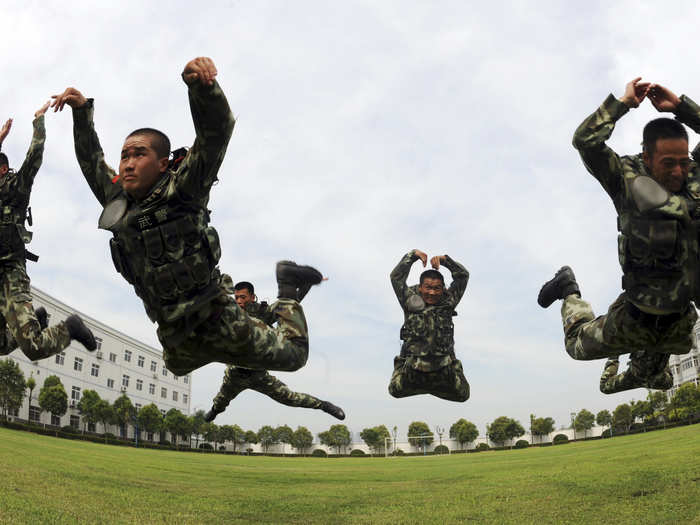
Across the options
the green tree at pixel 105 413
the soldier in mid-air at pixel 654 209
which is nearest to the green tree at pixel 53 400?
the green tree at pixel 105 413

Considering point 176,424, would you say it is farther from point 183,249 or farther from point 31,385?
point 183,249

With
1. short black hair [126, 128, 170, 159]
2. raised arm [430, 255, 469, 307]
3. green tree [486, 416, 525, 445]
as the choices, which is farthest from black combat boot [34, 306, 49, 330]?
green tree [486, 416, 525, 445]

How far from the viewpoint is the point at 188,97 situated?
18.4 ft

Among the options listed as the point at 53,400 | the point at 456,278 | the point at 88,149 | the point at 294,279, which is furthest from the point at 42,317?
the point at 53,400

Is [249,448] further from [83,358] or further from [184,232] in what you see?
[184,232]

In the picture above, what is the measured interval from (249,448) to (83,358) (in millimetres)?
36891

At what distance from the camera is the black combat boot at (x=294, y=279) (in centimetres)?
797

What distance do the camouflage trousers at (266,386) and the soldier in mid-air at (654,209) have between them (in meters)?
A: 6.97

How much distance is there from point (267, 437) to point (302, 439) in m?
6.60

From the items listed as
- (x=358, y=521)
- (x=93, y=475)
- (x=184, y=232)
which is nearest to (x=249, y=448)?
(x=93, y=475)

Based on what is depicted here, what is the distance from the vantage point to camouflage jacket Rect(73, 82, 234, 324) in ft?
19.8

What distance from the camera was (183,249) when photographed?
6.20m

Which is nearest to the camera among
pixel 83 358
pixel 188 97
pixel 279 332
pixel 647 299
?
pixel 188 97

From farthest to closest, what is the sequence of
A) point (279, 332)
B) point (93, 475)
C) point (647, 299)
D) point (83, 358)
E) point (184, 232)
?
point (83, 358) → point (93, 475) → point (279, 332) → point (647, 299) → point (184, 232)
